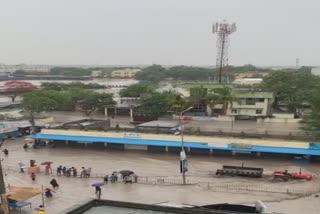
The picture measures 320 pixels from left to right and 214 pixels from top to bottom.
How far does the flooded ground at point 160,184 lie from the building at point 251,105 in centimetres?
2611

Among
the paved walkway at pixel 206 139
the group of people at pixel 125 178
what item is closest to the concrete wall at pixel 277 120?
the paved walkway at pixel 206 139

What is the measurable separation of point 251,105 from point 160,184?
36726 mm

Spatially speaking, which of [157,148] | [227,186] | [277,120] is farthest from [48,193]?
[277,120]

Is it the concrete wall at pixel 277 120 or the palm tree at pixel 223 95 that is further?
the palm tree at pixel 223 95

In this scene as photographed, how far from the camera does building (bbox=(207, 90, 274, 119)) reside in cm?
6156

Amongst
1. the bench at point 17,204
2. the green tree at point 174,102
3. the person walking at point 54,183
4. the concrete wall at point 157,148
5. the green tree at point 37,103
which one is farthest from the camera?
the green tree at point 37,103

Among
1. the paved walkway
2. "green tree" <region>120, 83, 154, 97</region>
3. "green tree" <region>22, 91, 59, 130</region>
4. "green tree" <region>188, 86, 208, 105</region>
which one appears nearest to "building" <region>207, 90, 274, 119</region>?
"green tree" <region>188, 86, 208, 105</region>

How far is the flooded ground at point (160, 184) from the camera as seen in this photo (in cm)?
2484

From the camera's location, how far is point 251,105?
204ft

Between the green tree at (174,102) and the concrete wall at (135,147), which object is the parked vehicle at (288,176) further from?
the green tree at (174,102)

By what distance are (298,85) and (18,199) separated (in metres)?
52.0

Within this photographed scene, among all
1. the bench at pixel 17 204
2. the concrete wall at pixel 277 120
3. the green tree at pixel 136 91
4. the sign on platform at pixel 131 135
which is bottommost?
the bench at pixel 17 204

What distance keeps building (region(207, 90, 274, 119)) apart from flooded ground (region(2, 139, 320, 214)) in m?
26.1

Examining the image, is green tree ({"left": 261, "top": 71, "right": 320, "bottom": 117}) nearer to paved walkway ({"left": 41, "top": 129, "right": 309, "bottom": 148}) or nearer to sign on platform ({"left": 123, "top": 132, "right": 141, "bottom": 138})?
paved walkway ({"left": 41, "top": 129, "right": 309, "bottom": 148})
